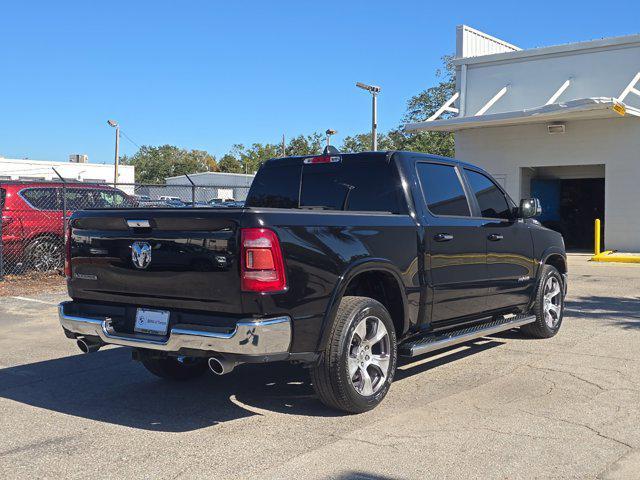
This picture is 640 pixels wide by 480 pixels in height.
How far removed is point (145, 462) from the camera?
4.24 meters

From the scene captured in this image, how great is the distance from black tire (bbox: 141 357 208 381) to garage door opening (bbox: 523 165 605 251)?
19266 mm

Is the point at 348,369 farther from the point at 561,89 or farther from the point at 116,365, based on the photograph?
the point at 561,89

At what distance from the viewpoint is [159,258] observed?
4.89 meters

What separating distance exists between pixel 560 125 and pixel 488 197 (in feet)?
51.0

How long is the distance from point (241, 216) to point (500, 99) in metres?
20.2

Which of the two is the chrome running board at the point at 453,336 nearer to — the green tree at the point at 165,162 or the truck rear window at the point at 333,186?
the truck rear window at the point at 333,186

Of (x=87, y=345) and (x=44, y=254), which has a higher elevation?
(x=44, y=254)

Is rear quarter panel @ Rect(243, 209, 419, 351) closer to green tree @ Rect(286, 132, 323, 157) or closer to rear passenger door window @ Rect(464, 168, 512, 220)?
rear passenger door window @ Rect(464, 168, 512, 220)

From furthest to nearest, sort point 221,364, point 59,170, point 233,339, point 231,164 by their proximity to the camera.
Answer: point 231,164 < point 59,170 < point 221,364 < point 233,339

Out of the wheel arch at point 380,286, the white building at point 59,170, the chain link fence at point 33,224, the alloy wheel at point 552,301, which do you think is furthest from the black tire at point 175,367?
the white building at point 59,170

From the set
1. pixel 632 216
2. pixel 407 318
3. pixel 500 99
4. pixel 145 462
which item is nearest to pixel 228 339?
pixel 145 462

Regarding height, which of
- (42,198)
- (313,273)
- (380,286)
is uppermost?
(42,198)

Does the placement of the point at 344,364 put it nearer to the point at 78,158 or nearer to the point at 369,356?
the point at 369,356

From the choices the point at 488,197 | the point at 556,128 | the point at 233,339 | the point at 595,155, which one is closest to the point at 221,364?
the point at 233,339
